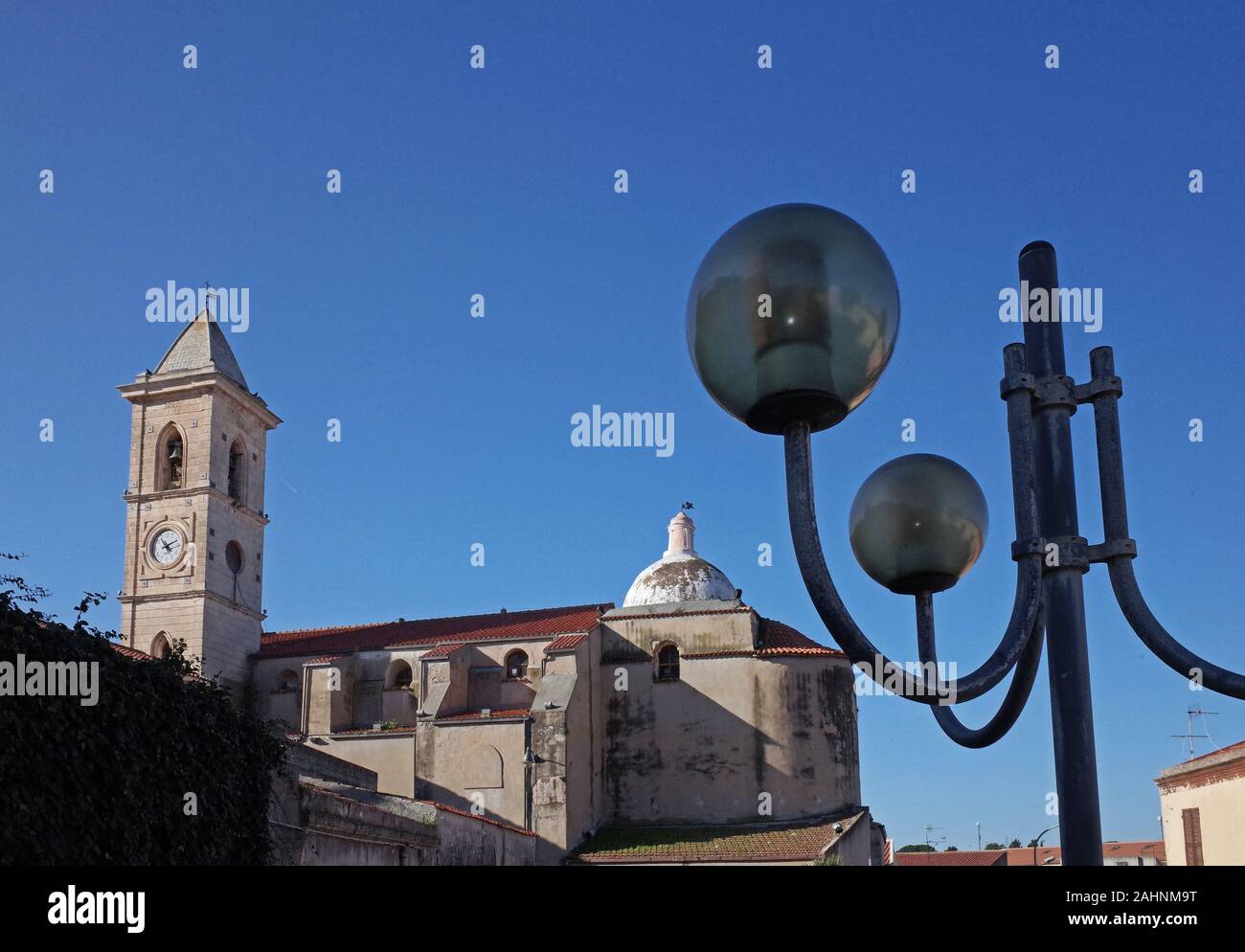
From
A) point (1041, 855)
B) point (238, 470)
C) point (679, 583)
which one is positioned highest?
point (238, 470)

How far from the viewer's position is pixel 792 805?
32375mm

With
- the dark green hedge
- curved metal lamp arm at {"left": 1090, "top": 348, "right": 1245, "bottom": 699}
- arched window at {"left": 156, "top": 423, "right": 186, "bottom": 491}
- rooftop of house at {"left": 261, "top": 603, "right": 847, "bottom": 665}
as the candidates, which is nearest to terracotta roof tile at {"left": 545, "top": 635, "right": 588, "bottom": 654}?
rooftop of house at {"left": 261, "top": 603, "right": 847, "bottom": 665}

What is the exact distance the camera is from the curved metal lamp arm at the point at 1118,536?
3096 millimetres

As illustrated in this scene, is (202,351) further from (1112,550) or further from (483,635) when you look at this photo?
(1112,550)

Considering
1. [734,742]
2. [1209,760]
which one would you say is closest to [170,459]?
[734,742]

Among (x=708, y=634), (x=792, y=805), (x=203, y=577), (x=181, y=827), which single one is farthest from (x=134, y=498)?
(x=181, y=827)

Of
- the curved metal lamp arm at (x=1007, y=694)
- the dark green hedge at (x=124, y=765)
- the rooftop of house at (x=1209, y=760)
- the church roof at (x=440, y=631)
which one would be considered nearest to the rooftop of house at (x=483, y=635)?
the church roof at (x=440, y=631)

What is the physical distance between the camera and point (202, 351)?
37.1 metres

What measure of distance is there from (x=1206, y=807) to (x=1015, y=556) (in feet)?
77.8

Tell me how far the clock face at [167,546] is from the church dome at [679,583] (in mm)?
13185

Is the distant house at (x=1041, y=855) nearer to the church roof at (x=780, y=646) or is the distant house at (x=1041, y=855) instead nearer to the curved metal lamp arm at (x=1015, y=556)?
the church roof at (x=780, y=646)
